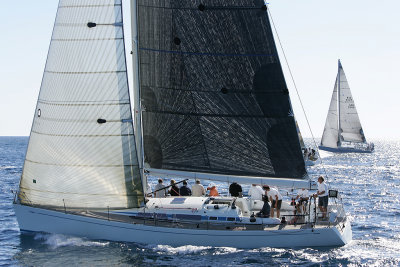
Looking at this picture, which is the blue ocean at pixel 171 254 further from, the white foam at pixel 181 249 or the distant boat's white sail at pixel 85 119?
the distant boat's white sail at pixel 85 119

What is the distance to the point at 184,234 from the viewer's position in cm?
1845

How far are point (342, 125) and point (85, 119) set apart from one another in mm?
75996

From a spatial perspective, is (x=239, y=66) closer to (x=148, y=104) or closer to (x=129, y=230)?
(x=148, y=104)

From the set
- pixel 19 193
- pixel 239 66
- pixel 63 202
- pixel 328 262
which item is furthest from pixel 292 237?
pixel 19 193

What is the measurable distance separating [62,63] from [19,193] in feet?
15.5

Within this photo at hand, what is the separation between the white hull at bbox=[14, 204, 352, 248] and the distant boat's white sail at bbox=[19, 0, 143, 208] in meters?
0.62

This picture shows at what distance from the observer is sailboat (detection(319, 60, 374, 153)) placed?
8612cm

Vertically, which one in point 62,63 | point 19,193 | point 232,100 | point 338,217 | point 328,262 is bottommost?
point 328,262

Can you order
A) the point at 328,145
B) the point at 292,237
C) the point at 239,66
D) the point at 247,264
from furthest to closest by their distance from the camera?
the point at 328,145
the point at 239,66
the point at 292,237
the point at 247,264

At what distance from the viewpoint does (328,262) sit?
17.6 metres

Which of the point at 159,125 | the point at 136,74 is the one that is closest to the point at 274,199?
the point at 159,125

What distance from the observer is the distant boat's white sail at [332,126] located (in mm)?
88500

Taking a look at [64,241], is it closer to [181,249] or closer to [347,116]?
[181,249]

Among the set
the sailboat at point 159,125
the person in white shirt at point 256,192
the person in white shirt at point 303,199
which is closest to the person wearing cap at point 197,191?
the sailboat at point 159,125
